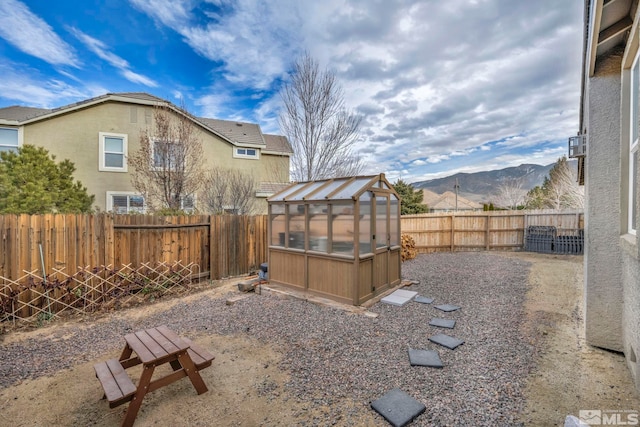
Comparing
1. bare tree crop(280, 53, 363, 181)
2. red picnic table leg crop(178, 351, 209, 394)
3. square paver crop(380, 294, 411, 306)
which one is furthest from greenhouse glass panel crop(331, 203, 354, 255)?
bare tree crop(280, 53, 363, 181)

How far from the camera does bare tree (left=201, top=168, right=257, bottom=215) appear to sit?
→ 1184 centimetres

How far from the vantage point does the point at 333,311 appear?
16.9 feet

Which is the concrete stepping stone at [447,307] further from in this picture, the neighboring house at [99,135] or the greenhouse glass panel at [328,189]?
the neighboring house at [99,135]

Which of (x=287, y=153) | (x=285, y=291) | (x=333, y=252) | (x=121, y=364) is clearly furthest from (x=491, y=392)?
(x=287, y=153)

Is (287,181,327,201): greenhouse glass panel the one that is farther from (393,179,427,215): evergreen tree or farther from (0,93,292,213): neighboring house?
(393,179,427,215): evergreen tree

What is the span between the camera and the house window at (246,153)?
13398 millimetres

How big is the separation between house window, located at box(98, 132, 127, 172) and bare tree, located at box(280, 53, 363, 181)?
6686 mm

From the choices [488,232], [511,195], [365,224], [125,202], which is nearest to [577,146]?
[365,224]

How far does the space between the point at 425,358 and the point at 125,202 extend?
12.4m

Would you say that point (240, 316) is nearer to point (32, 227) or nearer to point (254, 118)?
point (32, 227)

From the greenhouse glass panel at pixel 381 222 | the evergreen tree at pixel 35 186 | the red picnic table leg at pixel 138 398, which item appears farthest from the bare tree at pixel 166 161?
the red picnic table leg at pixel 138 398

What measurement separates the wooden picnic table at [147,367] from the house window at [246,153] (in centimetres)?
1125

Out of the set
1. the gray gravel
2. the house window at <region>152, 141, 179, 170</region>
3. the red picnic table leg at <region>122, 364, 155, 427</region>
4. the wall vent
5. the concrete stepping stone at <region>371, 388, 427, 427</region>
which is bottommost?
the gray gravel

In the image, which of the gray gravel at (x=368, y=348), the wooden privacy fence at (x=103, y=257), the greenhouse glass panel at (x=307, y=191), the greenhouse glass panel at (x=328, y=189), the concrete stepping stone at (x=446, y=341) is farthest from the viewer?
the greenhouse glass panel at (x=307, y=191)
